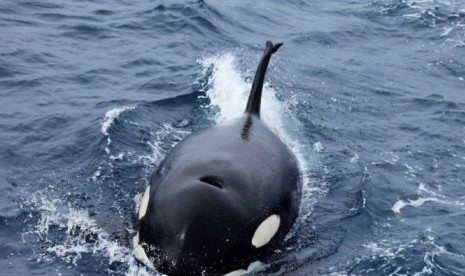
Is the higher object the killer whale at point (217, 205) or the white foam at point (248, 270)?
the killer whale at point (217, 205)

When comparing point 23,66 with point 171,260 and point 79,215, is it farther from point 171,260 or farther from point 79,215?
point 171,260

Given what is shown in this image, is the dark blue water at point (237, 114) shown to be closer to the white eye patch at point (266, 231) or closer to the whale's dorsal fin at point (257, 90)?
the white eye patch at point (266, 231)

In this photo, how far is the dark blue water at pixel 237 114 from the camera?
1250 cm

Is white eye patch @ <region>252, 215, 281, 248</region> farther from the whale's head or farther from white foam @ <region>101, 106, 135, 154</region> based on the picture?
white foam @ <region>101, 106, 135, 154</region>

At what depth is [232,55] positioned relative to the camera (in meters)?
23.0

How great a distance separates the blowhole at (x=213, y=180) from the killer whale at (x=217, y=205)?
0.05 ft

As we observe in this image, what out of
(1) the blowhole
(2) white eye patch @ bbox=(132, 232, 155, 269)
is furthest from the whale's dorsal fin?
(2) white eye patch @ bbox=(132, 232, 155, 269)

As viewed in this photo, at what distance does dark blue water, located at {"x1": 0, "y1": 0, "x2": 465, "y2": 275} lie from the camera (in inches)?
492

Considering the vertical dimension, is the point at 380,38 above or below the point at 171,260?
below

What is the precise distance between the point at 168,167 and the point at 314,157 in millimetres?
5406

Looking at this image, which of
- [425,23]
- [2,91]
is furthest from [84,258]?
[425,23]

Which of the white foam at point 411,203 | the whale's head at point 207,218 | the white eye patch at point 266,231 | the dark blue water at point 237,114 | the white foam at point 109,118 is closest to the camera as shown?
the whale's head at point 207,218

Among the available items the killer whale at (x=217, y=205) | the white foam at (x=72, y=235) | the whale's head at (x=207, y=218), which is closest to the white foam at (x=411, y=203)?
the killer whale at (x=217, y=205)

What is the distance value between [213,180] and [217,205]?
551 millimetres
